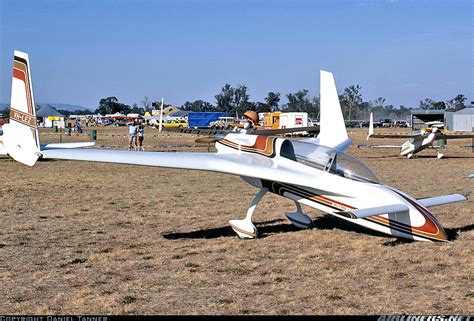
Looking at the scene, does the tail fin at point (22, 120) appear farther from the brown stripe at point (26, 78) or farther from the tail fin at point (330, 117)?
the tail fin at point (330, 117)

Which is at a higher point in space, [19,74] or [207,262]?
[19,74]

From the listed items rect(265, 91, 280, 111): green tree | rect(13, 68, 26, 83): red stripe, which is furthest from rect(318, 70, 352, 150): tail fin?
rect(265, 91, 280, 111): green tree

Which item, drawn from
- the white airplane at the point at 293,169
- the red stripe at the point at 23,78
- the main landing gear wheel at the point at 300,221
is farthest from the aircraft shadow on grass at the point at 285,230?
the red stripe at the point at 23,78

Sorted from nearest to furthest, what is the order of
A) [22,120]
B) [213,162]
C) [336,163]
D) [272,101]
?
[336,163] < [213,162] < [22,120] < [272,101]

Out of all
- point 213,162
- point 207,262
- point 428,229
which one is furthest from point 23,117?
point 428,229

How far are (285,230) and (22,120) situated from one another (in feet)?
17.6

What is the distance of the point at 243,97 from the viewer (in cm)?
16612

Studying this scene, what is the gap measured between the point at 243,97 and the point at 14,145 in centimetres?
15731

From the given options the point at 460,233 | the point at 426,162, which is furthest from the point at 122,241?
the point at 426,162

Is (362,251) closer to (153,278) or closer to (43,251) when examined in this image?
(153,278)

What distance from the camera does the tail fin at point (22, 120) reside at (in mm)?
9952

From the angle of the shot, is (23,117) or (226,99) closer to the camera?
(23,117)

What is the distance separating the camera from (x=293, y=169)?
9.93 meters

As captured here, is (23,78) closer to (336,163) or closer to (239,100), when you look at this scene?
(336,163)
